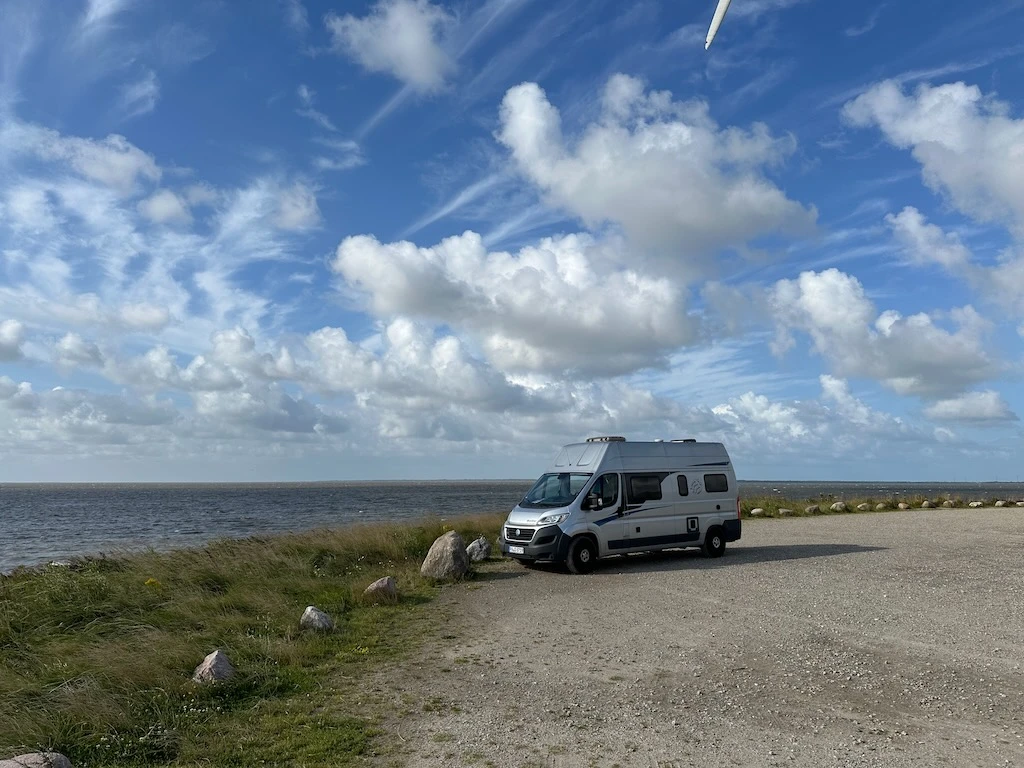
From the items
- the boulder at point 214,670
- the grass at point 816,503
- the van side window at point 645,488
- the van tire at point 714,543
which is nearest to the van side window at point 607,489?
the van side window at point 645,488

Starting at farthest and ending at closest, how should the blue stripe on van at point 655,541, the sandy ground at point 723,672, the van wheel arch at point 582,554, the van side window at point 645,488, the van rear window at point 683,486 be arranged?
the van rear window at point 683,486
the van side window at point 645,488
the blue stripe on van at point 655,541
the van wheel arch at point 582,554
the sandy ground at point 723,672

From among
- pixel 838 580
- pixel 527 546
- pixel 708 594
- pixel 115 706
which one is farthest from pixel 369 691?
pixel 838 580

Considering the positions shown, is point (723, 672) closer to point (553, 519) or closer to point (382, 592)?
point (382, 592)

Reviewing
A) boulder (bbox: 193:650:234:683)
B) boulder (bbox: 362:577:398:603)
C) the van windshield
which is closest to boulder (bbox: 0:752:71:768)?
boulder (bbox: 193:650:234:683)

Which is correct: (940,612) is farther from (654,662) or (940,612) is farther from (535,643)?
(535,643)

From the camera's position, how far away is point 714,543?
18281 mm

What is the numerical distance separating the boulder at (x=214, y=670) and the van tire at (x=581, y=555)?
28.5 feet

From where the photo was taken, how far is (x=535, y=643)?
32.3ft

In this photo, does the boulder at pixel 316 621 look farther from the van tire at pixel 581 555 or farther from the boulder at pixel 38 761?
the van tire at pixel 581 555

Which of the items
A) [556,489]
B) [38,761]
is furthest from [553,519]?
[38,761]

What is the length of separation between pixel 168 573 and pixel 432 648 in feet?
22.6

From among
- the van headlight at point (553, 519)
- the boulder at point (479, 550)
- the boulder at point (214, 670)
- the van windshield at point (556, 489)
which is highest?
the van windshield at point (556, 489)

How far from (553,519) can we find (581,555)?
0.98 meters

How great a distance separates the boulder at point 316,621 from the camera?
1036cm
